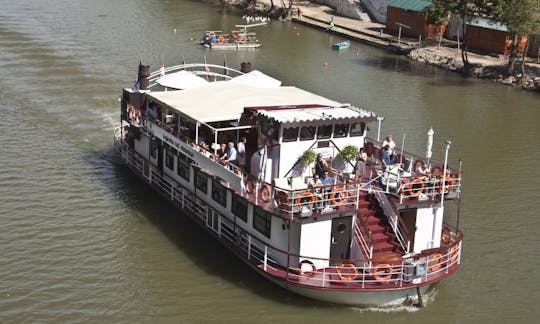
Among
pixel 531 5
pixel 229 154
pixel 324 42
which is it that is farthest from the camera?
pixel 324 42

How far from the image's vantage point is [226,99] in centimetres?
3372

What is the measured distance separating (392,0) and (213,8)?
24.2m

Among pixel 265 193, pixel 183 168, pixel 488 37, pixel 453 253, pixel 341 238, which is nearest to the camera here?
pixel 265 193

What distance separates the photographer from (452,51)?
7531 centimetres

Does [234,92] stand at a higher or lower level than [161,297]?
higher

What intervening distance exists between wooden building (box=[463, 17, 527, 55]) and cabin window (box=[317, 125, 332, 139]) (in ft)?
151

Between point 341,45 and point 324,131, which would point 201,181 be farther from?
point 341,45

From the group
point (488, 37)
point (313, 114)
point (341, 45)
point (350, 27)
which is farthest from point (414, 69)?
point (313, 114)

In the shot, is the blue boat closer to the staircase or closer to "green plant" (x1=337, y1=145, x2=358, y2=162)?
"green plant" (x1=337, y1=145, x2=358, y2=162)

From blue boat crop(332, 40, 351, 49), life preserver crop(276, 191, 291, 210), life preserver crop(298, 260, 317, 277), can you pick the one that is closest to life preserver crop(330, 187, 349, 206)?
life preserver crop(276, 191, 291, 210)

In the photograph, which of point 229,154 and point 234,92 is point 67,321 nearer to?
point 229,154

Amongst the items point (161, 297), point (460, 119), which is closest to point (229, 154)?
point (161, 297)

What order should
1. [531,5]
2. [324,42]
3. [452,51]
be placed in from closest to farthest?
[531,5], [452,51], [324,42]

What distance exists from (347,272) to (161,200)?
1222 cm
